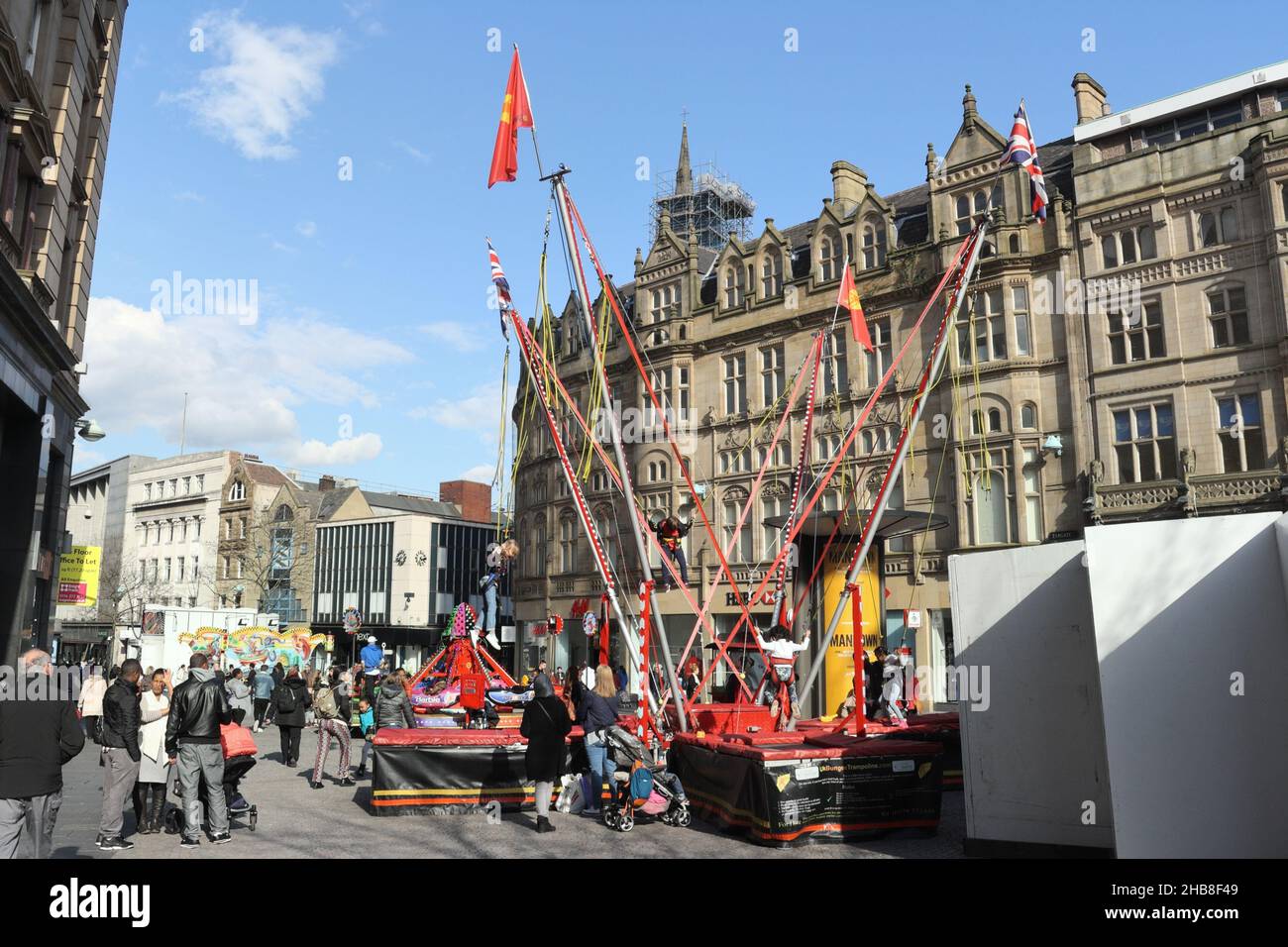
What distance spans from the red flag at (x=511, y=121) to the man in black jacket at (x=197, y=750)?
8.73 meters

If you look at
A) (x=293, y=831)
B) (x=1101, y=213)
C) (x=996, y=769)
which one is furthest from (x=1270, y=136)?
(x=293, y=831)

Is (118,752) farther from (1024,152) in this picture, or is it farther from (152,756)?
(1024,152)

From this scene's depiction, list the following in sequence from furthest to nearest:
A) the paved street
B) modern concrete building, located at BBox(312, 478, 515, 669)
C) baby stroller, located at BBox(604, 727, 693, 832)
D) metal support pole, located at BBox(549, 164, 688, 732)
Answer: modern concrete building, located at BBox(312, 478, 515, 669)
metal support pole, located at BBox(549, 164, 688, 732)
baby stroller, located at BBox(604, 727, 693, 832)
the paved street

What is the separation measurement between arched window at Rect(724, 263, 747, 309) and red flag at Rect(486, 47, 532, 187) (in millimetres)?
26112

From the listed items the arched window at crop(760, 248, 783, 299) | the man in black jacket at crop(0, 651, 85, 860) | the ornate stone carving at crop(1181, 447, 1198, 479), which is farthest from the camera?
the arched window at crop(760, 248, 783, 299)

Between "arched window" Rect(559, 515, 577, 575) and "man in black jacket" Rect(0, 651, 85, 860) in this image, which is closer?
"man in black jacket" Rect(0, 651, 85, 860)

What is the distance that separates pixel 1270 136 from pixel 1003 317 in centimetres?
853

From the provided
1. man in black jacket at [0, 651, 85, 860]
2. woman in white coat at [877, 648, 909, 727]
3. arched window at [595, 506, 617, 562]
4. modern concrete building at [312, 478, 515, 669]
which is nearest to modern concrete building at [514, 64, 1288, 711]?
woman in white coat at [877, 648, 909, 727]

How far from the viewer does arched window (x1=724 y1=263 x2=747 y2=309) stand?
40625mm

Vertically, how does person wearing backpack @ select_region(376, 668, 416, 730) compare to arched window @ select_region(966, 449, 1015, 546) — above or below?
below

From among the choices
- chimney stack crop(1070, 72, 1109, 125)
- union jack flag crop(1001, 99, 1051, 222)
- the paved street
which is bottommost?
the paved street

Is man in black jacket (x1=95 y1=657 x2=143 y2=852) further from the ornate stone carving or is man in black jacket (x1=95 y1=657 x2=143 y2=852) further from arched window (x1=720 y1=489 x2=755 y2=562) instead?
arched window (x1=720 y1=489 x2=755 y2=562)

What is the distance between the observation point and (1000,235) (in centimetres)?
3162

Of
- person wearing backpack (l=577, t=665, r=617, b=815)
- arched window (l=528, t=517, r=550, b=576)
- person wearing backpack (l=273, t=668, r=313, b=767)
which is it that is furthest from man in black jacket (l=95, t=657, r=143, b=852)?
arched window (l=528, t=517, r=550, b=576)
